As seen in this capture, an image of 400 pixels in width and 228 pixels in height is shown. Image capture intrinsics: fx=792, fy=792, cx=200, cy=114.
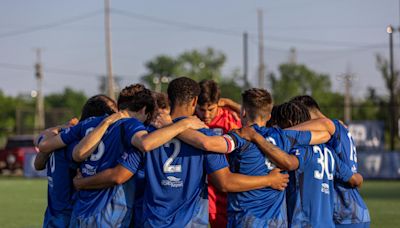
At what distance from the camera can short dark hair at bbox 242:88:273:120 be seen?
6.61 meters

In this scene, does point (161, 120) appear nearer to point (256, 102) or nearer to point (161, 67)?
point (256, 102)

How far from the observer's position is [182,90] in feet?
21.0

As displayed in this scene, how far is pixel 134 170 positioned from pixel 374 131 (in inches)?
1024

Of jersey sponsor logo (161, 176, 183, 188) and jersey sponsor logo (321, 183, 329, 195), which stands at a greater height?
jersey sponsor logo (161, 176, 183, 188)

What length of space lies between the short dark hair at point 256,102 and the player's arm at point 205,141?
50 centimetres

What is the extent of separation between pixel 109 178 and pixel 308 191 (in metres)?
1.72

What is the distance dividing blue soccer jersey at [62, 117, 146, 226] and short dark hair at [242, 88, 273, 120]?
36.1 inches

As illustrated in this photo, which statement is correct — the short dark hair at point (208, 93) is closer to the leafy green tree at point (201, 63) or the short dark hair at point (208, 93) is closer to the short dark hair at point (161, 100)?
the short dark hair at point (161, 100)

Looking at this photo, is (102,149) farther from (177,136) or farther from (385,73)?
(385,73)

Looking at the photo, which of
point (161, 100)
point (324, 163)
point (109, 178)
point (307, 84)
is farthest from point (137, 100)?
point (307, 84)

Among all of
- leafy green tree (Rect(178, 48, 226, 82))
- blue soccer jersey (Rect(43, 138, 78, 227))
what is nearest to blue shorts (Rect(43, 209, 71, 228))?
blue soccer jersey (Rect(43, 138, 78, 227))

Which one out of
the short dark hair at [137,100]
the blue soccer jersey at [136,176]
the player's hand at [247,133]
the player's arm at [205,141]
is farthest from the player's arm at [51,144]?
the player's hand at [247,133]

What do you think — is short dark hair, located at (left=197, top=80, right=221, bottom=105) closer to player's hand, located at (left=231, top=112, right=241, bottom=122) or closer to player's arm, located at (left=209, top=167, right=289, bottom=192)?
player's hand, located at (left=231, top=112, right=241, bottom=122)

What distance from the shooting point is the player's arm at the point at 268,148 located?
6383 mm
